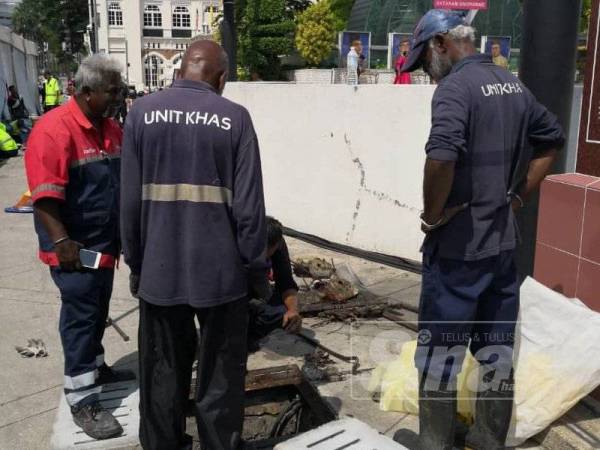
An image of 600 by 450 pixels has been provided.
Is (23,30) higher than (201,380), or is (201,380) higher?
(23,30)

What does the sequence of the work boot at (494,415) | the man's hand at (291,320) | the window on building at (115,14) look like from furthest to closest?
1. the window on building at (115,14)
2. the man's hand at (291,320)
3. the work boot at (494,415)

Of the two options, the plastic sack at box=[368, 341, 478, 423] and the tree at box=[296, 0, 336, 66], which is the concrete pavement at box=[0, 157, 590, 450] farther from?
the tree at box=[296, 0, 336, 66]

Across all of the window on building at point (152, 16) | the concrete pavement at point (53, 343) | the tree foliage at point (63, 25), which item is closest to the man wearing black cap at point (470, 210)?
the concrete pavement at point (53, 343)

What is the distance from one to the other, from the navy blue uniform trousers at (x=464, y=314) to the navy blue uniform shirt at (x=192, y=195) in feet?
2.59

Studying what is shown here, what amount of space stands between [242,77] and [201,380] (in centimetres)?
2927

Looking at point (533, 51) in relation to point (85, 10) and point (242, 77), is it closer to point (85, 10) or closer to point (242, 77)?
point (242, 77)

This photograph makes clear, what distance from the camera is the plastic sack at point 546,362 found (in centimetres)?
304

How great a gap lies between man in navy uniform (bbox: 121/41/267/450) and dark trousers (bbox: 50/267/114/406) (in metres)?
0.60

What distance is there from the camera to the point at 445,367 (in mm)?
2777

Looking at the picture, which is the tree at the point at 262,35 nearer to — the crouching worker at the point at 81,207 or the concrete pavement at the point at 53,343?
the concrete pavement at the point at 53,343

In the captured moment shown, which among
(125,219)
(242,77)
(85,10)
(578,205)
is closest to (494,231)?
(578,205)

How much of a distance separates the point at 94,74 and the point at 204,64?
85cm

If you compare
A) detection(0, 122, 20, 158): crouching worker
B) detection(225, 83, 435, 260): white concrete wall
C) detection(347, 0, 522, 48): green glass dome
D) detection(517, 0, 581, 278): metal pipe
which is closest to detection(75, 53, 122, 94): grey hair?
detection(517, 0, 581, 278): metal pipe

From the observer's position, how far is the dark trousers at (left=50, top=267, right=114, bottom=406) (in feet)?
10.5
